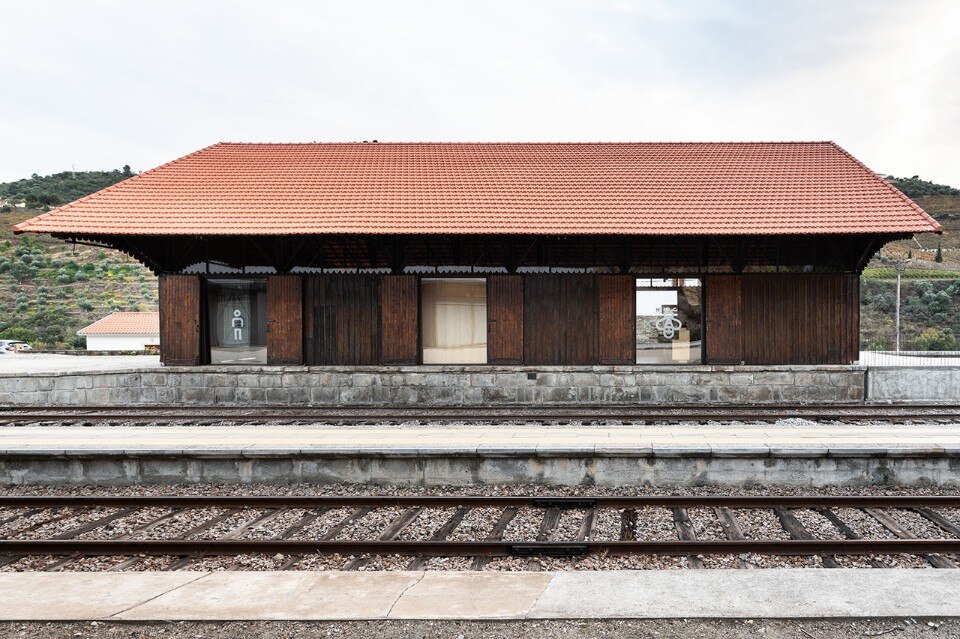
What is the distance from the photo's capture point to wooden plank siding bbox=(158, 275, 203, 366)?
15.5 metres

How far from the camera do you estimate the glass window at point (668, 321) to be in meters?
15.3

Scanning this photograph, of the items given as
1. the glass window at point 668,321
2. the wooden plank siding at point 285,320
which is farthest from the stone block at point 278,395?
the glass window at point 668,321

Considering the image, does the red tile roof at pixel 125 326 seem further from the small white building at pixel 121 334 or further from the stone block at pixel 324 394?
the stone block at pixel 324 394

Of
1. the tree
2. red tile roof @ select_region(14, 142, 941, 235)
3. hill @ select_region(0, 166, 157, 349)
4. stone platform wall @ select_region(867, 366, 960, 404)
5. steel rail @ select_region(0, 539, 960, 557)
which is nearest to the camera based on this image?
steel rail @ select_region(0, 539, 960, 557)

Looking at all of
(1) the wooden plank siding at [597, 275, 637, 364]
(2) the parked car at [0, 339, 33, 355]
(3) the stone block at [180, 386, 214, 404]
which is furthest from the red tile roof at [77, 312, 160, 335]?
(1) the wooden plank siding at [597, 275, 637, 364]

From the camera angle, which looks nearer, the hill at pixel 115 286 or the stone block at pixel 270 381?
the stone block at pixel 270 381

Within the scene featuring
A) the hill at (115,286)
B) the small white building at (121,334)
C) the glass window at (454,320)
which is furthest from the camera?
the hill at (115,286)

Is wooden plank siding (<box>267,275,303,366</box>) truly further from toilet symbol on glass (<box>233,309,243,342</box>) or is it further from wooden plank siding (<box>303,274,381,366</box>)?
toilet symbol on glass (<box>233,309,243,342</box>)

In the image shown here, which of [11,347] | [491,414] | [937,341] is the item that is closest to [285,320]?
[491,414]

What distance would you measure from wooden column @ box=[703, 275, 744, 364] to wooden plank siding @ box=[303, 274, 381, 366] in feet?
29.9

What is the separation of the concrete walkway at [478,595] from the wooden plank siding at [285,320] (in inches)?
403

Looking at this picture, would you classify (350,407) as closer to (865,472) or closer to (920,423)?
(865,472)

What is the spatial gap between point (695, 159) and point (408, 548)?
17185 millimetres

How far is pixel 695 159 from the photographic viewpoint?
61.5 feet
